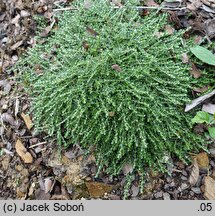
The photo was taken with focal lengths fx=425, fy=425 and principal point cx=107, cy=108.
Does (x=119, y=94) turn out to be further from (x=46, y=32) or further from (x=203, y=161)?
(x=46, y=32)

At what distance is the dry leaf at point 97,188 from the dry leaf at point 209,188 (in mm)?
604

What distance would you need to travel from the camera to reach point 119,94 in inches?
103

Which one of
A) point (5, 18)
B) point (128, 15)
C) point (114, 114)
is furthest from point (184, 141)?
point (5, 18)

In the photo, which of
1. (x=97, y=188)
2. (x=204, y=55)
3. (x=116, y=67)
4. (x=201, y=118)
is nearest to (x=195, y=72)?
(x=204, y=55)

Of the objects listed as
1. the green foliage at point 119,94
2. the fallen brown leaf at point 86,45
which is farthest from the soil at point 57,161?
the fallen brown leaf at point 86,45

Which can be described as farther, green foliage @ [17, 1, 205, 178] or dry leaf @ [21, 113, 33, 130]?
dry leaf @ [21, 113, 33, 130]

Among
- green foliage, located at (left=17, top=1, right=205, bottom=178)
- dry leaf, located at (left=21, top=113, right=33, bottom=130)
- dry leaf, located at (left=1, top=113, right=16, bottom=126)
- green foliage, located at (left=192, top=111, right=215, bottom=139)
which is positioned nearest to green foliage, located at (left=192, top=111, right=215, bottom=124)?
green foliage, located at (left=192, top=111, right=215, bottom=139)

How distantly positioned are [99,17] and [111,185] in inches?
44.7

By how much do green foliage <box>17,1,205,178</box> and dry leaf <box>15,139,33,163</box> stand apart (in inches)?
8.1

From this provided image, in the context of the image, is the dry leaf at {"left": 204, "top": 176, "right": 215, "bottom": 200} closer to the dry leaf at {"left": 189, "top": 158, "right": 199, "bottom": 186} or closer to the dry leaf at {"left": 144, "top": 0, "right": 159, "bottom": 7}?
the dry leaf at {"left": 189, "top": 158, "right": 199, "bottom": 186}

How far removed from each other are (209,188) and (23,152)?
4.15 feet

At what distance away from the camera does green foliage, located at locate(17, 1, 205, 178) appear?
2.63 meters

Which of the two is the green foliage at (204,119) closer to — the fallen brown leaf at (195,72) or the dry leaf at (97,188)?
the fallen brown leaf at (195,72)

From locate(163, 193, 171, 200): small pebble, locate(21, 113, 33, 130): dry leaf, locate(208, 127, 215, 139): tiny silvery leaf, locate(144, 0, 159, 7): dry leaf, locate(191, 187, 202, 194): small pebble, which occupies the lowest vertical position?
locate(163, 193, 171, 200): small pebble
